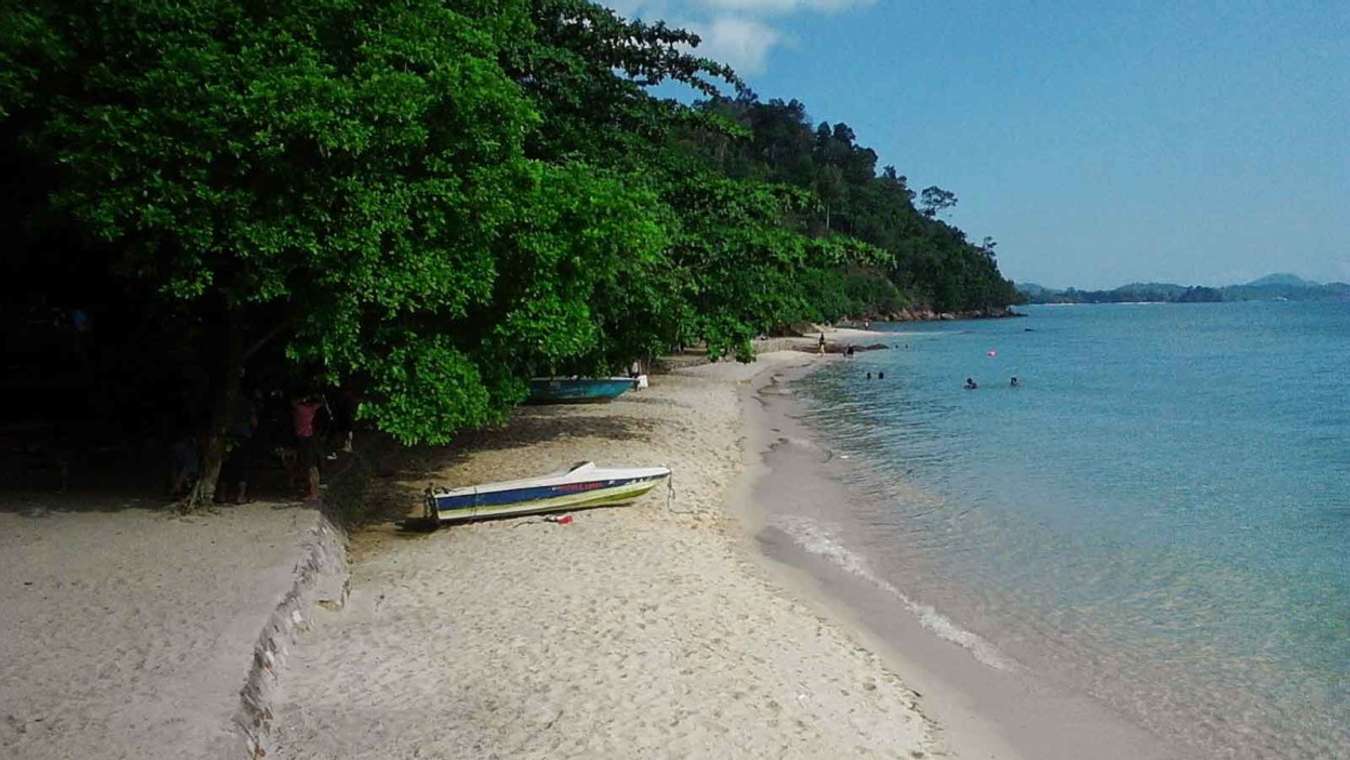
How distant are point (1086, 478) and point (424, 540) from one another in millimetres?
14184

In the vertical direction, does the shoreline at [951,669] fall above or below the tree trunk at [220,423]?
below

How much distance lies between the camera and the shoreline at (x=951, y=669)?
7742mm

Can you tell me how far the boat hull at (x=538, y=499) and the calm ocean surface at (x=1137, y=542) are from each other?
3.25 meters

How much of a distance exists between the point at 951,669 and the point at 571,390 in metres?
17.9

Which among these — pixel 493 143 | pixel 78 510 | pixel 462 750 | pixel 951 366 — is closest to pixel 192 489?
pixel 78 510

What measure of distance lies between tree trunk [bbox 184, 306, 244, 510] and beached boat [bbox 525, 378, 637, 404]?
543 inches

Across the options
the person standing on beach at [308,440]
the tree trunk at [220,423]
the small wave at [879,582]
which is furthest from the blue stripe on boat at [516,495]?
the small wave at [879,582]

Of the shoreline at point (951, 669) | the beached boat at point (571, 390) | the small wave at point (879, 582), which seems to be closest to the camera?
the shoreline at point (951, 669)

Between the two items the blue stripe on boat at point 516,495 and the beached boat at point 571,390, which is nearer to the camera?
the blue stripe on boat at point 516,495

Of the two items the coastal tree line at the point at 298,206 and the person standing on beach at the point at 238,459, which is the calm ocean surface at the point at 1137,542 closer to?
the coastal tree line at the point at 298,206

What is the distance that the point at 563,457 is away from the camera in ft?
56.5

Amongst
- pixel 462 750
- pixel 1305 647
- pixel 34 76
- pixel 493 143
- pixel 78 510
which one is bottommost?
pixel 1305 647

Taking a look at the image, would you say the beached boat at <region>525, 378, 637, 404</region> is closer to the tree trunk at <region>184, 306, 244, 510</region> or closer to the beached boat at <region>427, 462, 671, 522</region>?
the beached boat at <region>427, 462, 671, 522</region>

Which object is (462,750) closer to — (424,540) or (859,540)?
(424,540)
